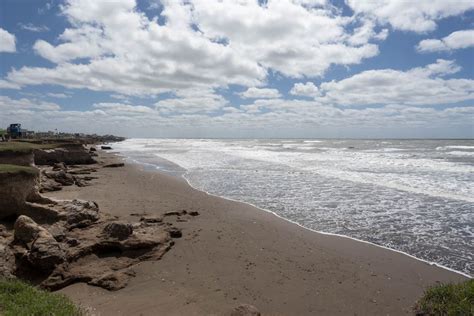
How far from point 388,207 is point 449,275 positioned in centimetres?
578

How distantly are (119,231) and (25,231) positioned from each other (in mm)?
1905

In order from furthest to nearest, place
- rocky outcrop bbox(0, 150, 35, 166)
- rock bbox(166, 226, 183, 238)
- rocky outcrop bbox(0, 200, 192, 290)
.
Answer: rocky outcrop bbox(0, 150, 35, 166), rock bbox(166, 226, 183, 238), rocky outcrop bbox(0, 200, 192, 290)

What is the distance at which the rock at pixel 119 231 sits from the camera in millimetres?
8398

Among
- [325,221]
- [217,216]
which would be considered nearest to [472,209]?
[325,221]

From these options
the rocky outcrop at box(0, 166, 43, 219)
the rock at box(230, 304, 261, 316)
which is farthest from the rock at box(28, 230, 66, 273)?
the rock at box(230, 304, 261, 316)

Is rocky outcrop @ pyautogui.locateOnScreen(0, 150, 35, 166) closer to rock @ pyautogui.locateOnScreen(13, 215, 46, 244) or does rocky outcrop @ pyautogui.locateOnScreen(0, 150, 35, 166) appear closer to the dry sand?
rock @ pyautogui.locateOnScreen(13, 215, 46, 244)

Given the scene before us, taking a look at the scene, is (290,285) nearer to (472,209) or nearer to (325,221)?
(325,221)

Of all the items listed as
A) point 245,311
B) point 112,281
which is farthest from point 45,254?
point 245,311

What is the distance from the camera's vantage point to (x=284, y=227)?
10727 millimetres

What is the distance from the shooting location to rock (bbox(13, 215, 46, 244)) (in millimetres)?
7695

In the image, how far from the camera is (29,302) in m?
5.37

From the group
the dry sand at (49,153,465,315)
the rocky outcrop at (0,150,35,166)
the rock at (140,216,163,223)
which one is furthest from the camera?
the rocky outcrop at (0,150,35,166)

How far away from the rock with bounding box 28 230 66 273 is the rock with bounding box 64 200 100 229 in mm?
2044

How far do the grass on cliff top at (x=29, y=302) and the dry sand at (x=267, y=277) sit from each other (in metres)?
0.62
